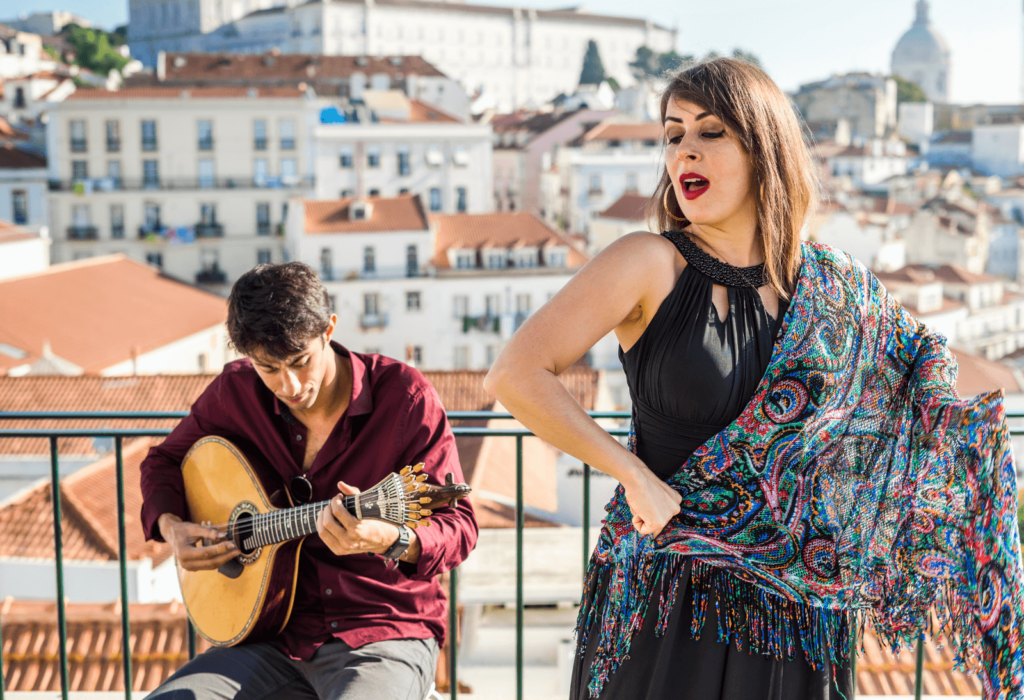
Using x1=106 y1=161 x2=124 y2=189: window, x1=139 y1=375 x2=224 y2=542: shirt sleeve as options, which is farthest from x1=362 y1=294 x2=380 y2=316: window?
x1=139 y1=375 x2=224 y2=542: shirt sleeve

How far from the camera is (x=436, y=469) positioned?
86.4 inches

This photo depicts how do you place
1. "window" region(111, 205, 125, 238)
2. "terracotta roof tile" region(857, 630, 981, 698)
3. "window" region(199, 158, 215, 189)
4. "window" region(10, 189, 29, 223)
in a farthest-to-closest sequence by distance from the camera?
"window" region(199, 158, 215, 189)
"window" region(111, 205, 125, 238)
"window" region(10, 189, 29, 223)
"terracotta roof tile" region(857, 630, 981, 698)

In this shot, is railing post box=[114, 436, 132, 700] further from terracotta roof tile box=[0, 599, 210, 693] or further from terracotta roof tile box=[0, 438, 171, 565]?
terracotta roof tile box=[0, 438, 171, 565]

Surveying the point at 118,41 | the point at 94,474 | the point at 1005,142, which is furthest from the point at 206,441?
the point at 118,41

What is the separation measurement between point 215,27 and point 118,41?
26.5 feet

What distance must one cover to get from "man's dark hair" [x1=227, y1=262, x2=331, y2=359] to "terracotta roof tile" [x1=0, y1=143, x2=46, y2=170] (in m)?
41.1

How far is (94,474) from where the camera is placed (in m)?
14.7

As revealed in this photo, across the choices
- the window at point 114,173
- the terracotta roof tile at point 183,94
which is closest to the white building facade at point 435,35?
the terracotta roof tile at point 183,94

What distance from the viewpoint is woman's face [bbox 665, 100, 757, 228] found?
1.68m

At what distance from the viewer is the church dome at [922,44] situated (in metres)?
112

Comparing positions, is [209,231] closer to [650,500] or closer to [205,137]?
[205,137]

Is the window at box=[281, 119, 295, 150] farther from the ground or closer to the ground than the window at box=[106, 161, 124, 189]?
farther from the ground

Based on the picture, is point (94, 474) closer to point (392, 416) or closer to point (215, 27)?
point (392, 416)

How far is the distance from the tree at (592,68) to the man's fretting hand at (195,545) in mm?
84954
